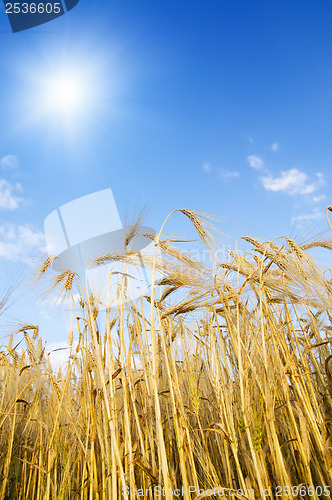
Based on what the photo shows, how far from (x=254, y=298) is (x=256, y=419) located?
0.74 m

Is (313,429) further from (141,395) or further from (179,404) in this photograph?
(141,395)

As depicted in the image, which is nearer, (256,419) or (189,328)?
(256,419)

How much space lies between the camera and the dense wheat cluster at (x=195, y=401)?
147cm

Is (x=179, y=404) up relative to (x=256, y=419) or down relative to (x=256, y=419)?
up

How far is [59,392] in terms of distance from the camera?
2.07m

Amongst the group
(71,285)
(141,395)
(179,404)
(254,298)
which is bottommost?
(179,404)

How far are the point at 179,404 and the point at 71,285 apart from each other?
3.57 ft

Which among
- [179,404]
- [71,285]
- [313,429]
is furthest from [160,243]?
[313,429]

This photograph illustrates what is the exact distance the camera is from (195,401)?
5.98 feet

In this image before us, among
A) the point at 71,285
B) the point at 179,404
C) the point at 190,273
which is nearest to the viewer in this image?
the point at 179,404

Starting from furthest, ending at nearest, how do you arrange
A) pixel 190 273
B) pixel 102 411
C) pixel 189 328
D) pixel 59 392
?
pixel 189 328 → pixel 59 392 → pixel 190 273 → pixel 102 411

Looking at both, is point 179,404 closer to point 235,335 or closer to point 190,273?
point 235,335

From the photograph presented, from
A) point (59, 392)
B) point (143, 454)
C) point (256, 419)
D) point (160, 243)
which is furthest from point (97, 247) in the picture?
point (256, 419)

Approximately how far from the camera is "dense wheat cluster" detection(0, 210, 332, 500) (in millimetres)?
1467
